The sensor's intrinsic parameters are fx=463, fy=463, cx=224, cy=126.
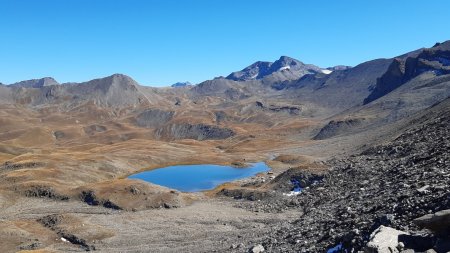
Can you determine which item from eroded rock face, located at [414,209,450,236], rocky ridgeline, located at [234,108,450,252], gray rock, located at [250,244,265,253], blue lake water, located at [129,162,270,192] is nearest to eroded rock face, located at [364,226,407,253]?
rocky ridgeline, located at [234,108,450,252]

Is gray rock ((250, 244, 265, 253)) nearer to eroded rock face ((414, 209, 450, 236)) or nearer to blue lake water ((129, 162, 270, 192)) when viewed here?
eroded rock face ((414, 209, 450, 236))

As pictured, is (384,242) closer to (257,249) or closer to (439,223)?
(439,223)

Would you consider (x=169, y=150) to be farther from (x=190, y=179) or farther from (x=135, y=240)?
(x=135, y=240)

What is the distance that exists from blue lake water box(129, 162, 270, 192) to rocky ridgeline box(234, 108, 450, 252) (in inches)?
1537

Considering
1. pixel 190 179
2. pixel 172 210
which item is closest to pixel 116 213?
A: pixel 172 210

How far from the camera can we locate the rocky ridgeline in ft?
80.4

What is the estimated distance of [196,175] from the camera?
438ft

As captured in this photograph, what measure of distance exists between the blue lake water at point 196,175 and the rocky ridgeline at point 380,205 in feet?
128

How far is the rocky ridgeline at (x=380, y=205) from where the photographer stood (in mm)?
24500

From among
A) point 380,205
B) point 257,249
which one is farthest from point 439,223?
point 257,249

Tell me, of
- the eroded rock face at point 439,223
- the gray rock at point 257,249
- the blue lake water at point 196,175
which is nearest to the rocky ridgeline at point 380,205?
the eroded rock face at point 439,223

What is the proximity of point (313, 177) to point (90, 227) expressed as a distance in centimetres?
4217

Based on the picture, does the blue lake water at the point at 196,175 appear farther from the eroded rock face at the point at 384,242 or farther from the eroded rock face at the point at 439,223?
the eroded rock face at the point at 439,223

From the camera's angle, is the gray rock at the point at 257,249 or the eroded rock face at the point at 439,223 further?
the gray rock at the point at 257,249
